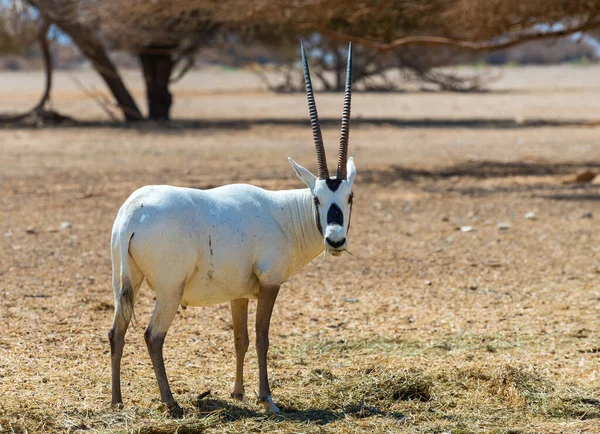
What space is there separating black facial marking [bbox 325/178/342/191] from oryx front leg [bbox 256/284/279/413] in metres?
0.70

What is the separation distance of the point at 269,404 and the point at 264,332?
0.43m

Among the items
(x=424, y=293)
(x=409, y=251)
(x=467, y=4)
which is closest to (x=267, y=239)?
(x=424, y=293)

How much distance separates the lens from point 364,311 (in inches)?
316

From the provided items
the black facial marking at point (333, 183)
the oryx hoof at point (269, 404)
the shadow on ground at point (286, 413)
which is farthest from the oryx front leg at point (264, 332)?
the black facial marking at point (333, 183)

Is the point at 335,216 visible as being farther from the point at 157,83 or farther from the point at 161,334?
the point at 157,83

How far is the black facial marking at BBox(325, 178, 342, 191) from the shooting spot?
218 inches

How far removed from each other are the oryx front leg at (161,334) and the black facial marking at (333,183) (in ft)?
3.50

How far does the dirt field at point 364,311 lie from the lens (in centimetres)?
557

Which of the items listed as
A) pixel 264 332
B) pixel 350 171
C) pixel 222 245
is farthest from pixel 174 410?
pixel 350 171

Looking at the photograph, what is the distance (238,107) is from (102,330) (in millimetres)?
29661

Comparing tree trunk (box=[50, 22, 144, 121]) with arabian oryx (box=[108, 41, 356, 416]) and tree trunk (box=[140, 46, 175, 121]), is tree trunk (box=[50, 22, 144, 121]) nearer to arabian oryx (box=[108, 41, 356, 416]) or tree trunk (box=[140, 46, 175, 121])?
tree trunk (box=[140, 46, 175, 121])

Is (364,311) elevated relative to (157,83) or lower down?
lower down

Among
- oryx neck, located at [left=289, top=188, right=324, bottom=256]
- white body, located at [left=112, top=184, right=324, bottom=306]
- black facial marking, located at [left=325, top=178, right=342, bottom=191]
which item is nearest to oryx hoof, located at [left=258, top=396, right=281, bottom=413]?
white body, located at [left=112, top=184, right=324, bottom=306]

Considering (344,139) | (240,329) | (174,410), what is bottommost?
(174,410)
